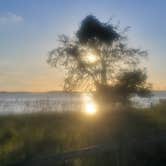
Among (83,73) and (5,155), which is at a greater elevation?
(83,73)

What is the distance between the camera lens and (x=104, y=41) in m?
29.7

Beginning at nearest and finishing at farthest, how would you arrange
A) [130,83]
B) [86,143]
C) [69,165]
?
[69,165], [86,143], [130,83]

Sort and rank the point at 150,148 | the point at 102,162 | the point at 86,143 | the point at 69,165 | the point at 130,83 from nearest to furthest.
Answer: the point at 69,165 → the point at 102,162 → the point at 150,148 → the point at 86,143 → the point at 130,83

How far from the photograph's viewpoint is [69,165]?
8.53m

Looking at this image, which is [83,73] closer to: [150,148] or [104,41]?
[104,41]

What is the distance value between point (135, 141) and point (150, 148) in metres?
1.40

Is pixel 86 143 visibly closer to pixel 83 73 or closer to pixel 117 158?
pixel 117 158

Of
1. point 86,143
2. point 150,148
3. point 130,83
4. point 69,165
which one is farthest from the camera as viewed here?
point 130,83

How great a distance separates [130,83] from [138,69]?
1.51 meters

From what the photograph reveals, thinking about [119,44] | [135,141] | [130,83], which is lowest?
[135,141]

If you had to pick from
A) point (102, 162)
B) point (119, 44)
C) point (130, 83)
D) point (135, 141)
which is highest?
point (119, 44)

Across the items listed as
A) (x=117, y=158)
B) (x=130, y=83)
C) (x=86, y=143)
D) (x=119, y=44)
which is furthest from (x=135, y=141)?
(x=119, y=44)

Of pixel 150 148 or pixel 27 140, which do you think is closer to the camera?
pixel 150 148

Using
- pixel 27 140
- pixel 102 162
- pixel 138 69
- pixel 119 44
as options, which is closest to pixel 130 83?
pixel 138 69
